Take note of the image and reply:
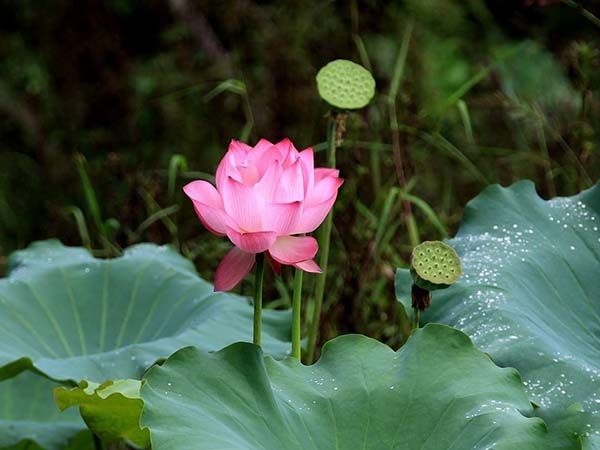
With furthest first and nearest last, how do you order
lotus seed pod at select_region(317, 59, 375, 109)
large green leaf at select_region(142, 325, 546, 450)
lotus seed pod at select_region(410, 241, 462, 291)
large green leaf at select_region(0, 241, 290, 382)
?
large green leaf at select_region(0, 241, 290, 382) < lotus seed pod at select_region(317, 59, 375, 109) < lotus seed pod at select_region(410, 241, 462, 291) < large green leaf at select_region(142, 325, 546, 450)

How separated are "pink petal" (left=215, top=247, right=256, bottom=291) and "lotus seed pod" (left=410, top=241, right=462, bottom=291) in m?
0.19

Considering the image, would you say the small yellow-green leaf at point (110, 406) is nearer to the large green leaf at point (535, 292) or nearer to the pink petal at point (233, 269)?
the pink petal at point (233, 269)

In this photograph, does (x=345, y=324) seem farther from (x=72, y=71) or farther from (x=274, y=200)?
(x=72, y=71)

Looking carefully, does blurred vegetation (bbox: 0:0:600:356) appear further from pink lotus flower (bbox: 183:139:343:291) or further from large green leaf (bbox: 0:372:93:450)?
pink lotus flower (bbox: 183:139:343:291)

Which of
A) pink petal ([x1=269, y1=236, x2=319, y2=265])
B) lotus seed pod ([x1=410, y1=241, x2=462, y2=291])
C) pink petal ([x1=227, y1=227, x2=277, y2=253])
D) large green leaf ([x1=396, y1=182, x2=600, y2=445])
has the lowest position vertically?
large green leaf ([x1=396, y1=182, x2=600, y2=445])

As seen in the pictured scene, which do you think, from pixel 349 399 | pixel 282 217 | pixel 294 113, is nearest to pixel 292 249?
pixel 282 217

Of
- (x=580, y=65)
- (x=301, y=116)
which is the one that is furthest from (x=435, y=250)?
(x=301, y=116)

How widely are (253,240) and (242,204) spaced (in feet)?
0.13

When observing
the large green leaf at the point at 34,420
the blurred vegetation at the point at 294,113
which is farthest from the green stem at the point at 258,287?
the blurred vegetation at the point at 294,113

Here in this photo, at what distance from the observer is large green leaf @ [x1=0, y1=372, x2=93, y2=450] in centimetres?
165

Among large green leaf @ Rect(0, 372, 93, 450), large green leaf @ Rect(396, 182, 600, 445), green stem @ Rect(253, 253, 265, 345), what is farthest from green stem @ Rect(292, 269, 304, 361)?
large green leaf @ Rect(0, 372, 93, 450)

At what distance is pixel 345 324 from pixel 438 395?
93 centimetres

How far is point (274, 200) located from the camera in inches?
45.9

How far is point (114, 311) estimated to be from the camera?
1800 mm
